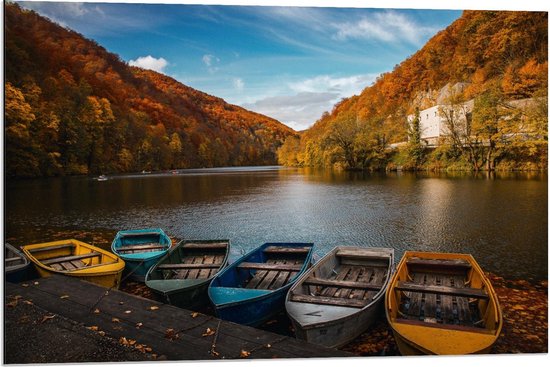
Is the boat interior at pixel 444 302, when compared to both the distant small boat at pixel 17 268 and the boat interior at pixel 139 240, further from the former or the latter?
the distant small boat at pixel 17 268

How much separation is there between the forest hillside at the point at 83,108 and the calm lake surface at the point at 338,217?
1298 millimetres

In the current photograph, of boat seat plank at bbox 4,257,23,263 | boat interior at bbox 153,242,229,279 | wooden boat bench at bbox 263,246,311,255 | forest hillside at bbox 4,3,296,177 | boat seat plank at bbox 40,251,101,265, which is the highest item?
forest hillside at bbox 4,3,296,177

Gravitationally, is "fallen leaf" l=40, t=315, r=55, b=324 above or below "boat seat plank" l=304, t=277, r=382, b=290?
above

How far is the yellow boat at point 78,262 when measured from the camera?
547 cm

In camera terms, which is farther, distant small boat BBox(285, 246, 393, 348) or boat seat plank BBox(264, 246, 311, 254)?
boat seat plank BBox(264, 246, 311, 254)

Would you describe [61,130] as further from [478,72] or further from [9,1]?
[478,72]

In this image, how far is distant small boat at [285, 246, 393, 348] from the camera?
3.82m

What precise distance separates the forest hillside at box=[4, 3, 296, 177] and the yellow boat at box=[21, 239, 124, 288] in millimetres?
1779

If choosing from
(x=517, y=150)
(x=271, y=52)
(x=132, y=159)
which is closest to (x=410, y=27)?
(x=271, y=52)

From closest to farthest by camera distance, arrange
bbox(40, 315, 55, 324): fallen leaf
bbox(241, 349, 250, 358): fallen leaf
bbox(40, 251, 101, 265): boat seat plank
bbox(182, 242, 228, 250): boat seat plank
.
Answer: bbox(241, 349, 250, 358): fallen leaf, bbox(40, 315, 55, 324): fallen leaf, bbox(40, 251, 101, 265): boat seat plank, bbox(182, 242, 228, 250): boat seat plank

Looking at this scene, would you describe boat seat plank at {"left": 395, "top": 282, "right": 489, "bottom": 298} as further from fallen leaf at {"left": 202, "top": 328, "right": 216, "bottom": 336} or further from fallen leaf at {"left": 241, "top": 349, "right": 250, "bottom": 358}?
fallen leaf at {"left": 202, "top": 328, "right": 216, "bottom": 336}

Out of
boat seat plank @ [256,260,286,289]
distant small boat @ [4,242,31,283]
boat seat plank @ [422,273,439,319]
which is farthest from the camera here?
distant small boat @ [4,242,31,283]

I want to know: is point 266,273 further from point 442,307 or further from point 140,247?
point 140,247

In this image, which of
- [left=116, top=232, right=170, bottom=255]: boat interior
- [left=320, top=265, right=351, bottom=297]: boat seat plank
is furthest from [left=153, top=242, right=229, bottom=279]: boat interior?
[left=320, top=265, right=351, bottom=297]: boat seat plank
